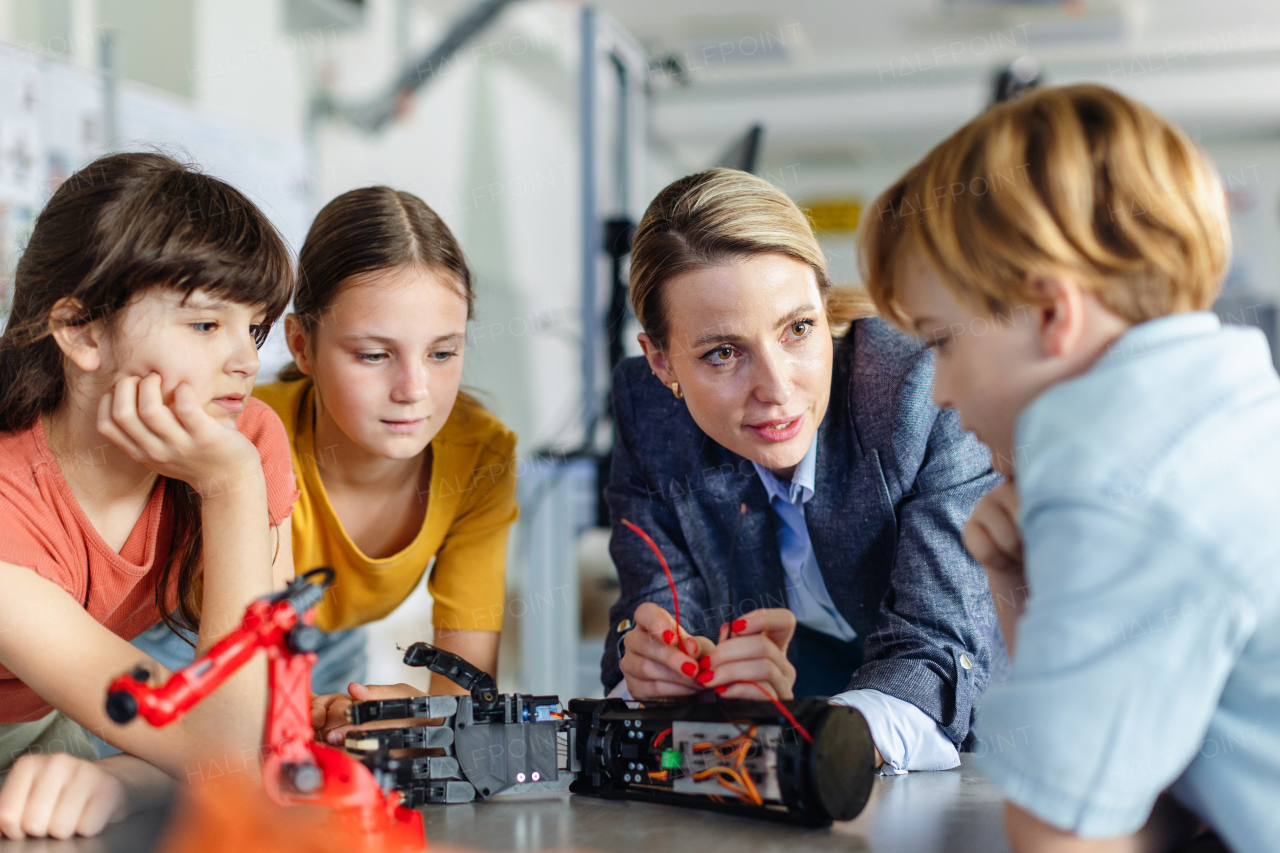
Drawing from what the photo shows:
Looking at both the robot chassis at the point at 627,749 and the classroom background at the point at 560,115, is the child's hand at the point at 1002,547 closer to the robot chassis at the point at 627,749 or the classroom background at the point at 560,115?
the robot chassis at the point at 627,749

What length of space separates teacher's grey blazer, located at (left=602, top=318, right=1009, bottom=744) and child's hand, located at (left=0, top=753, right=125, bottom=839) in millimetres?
602

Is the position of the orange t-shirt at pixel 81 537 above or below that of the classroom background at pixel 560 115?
below

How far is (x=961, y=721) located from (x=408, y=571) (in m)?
0.76

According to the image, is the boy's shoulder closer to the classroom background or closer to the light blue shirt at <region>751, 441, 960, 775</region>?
the light blue shirt at <region>751, 441, 960, 775</region>

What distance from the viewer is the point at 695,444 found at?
4.47 feet

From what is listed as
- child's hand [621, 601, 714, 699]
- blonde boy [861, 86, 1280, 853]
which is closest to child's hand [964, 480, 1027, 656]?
blonde boy [861, 86, 1280, 853]

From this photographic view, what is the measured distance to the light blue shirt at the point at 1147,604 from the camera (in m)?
0.54

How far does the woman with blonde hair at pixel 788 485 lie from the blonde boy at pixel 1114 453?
353 millimetres

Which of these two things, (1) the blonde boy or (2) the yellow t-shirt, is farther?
(2) the yellow t-shirt

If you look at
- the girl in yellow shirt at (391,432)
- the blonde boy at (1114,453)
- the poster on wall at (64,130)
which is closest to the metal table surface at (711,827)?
the blonde boy at (1114,453)

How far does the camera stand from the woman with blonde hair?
1024 millimetres

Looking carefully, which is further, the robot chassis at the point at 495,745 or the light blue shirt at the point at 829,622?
the light blue shirt at the point at 829,622

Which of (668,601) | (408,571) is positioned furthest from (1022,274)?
(408,571)

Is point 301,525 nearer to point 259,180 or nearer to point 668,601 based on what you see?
point 668,601
